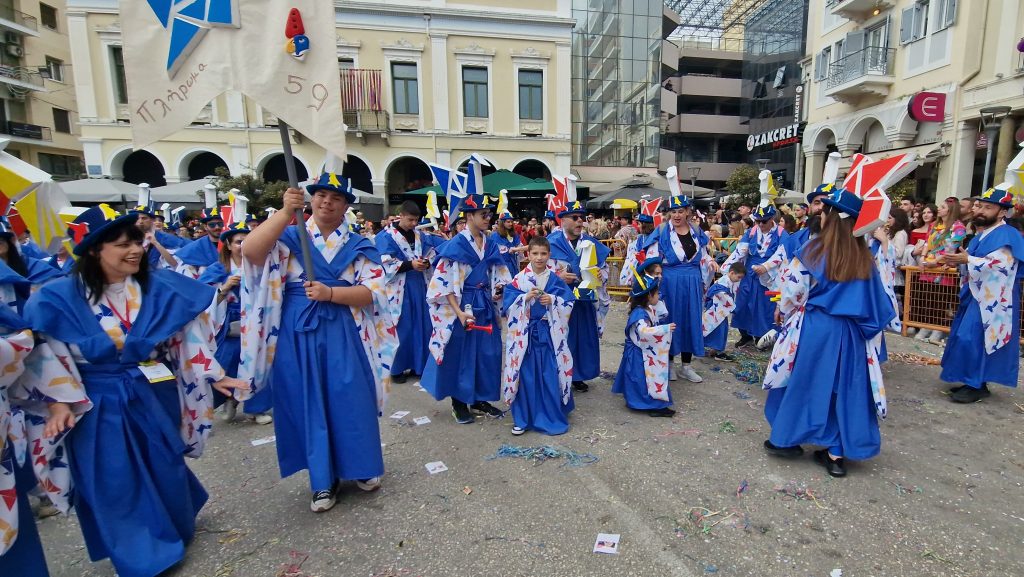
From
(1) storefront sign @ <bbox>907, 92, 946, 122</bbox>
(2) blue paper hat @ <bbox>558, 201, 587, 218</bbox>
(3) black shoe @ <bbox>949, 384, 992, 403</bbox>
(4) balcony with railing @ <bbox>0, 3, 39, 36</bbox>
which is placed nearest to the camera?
(3) black shoe @ <bbox>949, 384, 992, 403</bbox>

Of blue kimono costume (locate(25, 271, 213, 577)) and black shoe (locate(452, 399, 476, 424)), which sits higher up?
blue kimono costume (locate(25, 271, 213, 577))

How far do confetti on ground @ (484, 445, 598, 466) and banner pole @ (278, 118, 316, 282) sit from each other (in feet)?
6.20

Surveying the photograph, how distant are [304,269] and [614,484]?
2.35 meters

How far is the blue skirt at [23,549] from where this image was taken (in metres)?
2.19

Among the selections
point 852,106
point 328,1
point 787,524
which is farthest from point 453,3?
point 787,524

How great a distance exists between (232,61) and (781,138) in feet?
90.1

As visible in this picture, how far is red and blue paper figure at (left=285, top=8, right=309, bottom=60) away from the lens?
254 centimetres

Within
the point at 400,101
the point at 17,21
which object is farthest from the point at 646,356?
the point at 17,21

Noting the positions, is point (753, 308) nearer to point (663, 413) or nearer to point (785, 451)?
point (663, 413)

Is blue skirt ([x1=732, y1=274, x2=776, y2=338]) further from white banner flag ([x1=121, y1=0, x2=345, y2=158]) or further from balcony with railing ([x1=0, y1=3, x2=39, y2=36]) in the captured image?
balcony with railing ([x1=0, y1=3, x2=39, y2=36])

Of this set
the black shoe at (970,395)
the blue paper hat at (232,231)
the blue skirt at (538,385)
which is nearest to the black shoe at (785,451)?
the blue skirt at (538,385)

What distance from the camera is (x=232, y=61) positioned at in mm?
2525

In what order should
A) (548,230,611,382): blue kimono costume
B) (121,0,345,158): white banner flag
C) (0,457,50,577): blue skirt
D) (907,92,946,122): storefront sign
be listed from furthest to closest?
(907,92,946,122): storefront sign < (548,230,611,382): blue kimono costume < (121,0,345,158): white banner flag < (0,457,50,577): blue skirt

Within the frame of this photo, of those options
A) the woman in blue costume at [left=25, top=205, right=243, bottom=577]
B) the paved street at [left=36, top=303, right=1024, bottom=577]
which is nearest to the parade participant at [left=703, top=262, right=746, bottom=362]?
the paved street at [left=36, top=303, right=1024, bottom=577]
